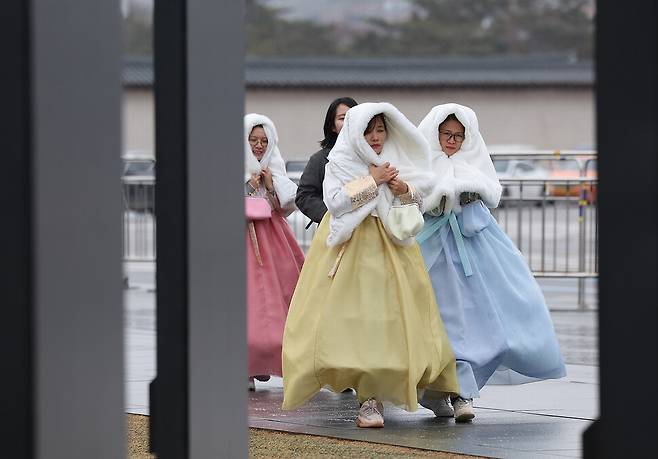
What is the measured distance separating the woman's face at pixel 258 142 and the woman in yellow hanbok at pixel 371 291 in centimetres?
170

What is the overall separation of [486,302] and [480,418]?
634mm

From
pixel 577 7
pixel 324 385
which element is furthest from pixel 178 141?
pixel 577 7

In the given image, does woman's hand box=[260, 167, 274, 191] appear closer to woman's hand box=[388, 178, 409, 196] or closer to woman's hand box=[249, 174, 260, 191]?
woman's hand box=[249, 174, 260, 191]

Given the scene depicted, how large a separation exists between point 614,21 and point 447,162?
516 cm

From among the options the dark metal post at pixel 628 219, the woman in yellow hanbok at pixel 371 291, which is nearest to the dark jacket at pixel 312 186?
the woman in yellow hanbok at pixel 371 291

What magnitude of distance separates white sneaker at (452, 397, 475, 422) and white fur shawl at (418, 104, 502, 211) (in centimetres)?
109

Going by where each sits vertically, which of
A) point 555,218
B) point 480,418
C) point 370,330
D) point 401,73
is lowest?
point 480,418

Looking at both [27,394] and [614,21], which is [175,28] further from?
[614,21]

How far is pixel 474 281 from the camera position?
834 cm

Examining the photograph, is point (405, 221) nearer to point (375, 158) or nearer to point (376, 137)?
point (375, 158)

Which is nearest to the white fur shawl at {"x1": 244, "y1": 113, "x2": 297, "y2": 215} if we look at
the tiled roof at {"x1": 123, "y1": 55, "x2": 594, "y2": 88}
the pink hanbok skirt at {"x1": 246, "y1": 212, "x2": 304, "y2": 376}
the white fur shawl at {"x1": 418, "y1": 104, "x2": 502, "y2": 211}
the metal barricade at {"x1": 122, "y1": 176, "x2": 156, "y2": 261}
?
the pink hanbok skirt at {"x1": 246, "y1": 212, "x2": 304, "y2": 376}

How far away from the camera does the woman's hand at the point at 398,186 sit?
797 cm

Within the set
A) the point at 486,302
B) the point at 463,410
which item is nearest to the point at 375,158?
the point at 486,302

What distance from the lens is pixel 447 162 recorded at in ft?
28.1
